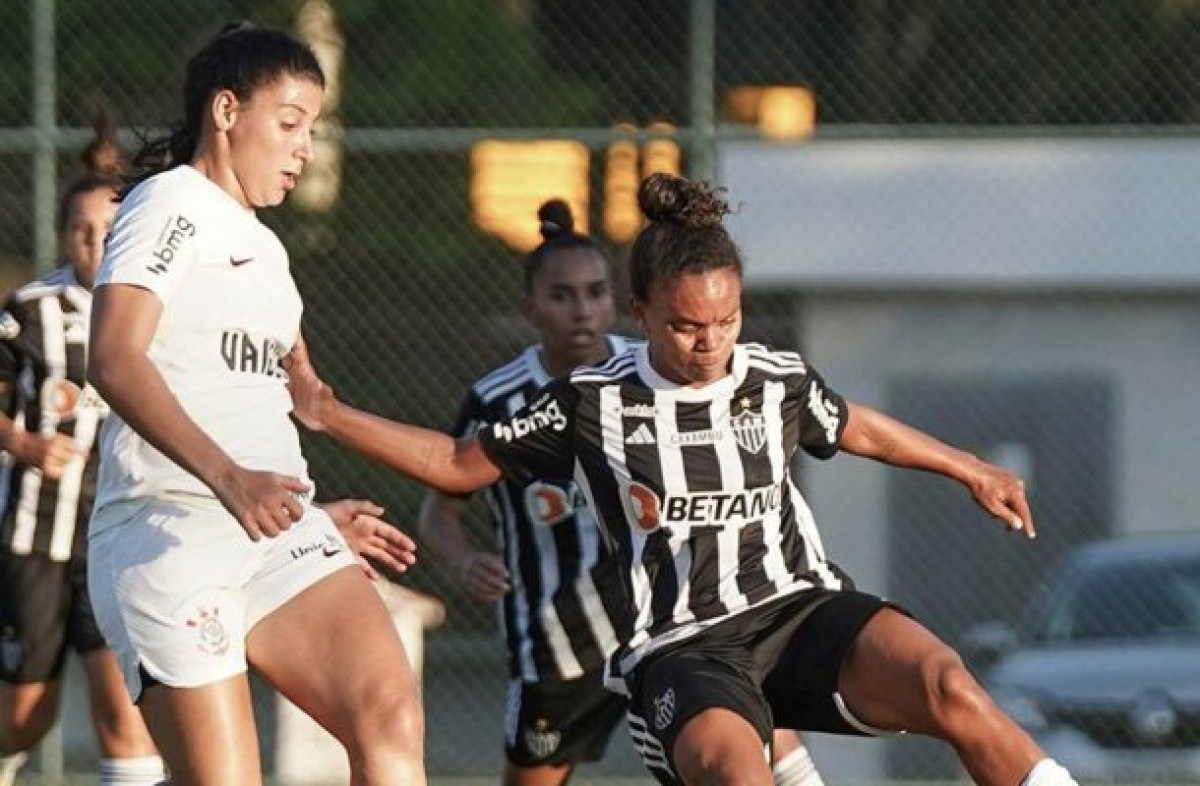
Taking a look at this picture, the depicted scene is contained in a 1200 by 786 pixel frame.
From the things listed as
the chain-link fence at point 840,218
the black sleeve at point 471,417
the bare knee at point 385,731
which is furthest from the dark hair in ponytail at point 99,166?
the chain-link fence at point 840,218

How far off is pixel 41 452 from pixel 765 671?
6.37 ft

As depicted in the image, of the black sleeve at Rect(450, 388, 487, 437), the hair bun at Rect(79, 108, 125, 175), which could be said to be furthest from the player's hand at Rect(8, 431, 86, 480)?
the black sleeve at Rect(450, 388, 487, 437)

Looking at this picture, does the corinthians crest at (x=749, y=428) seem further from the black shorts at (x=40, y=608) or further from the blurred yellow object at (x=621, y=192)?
the blurred yellow object at (x=621, y=192)

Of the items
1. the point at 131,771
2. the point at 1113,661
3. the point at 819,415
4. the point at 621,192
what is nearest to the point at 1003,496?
the point at 819,415

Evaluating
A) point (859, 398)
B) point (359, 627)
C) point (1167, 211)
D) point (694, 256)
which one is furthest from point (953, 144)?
point (359, 627)

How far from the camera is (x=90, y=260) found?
6695 mm

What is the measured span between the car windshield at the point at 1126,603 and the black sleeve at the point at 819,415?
476cm

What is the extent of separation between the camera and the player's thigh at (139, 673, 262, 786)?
4.53m

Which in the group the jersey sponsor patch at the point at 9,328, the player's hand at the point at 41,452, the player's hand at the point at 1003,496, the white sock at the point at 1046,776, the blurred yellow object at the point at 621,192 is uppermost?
the blurred yellow object at the point at 621,192

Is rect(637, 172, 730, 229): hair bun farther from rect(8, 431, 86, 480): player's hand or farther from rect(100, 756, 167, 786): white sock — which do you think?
rect(100, 756, 167, 786): white sock

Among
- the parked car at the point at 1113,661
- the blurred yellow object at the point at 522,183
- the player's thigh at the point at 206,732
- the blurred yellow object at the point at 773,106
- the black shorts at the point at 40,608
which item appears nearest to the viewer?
the player's thigh at the point at 206,732

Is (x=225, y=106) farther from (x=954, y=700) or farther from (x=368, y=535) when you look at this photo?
(x=954, y=700)

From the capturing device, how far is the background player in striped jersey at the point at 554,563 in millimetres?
6547

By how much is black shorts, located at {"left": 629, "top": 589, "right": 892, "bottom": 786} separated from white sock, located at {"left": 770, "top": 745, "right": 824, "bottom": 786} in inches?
29.0
